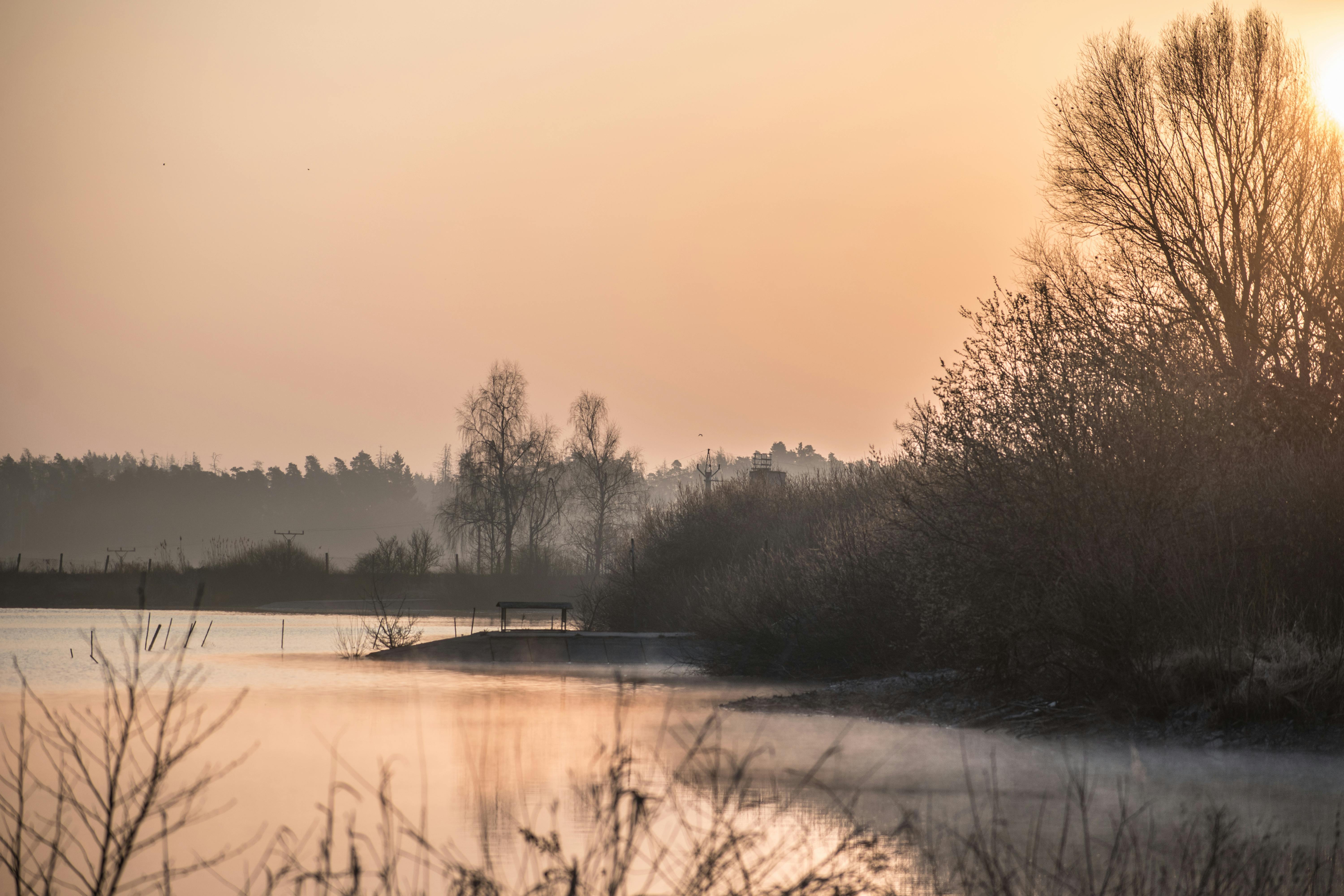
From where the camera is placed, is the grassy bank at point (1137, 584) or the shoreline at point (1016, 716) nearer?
the shoreline at point (1016, 716)

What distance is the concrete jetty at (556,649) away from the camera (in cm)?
3133

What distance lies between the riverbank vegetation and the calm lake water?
1.75 m

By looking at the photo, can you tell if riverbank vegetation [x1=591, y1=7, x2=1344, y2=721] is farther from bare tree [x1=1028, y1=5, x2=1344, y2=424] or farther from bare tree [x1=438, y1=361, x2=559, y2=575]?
bare tree [x1=438, y1=361, x2=559, y2=575]

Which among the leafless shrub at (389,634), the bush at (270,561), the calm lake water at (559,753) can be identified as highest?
the bush at (270,561)

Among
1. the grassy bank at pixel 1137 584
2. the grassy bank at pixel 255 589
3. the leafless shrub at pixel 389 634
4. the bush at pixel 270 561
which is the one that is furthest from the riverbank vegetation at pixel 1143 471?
the bush at pixel 270 561

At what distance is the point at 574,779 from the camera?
1295cm

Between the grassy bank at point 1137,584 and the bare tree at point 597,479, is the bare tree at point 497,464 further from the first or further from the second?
the grassy bank at point 1137,584

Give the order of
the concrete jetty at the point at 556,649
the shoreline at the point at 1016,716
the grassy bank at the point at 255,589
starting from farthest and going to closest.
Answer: the grassy bank at the point at 255,589, the concrete jetty at the point at 556,649, the shoreline at the point at 1016,716

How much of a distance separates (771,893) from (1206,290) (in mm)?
24088

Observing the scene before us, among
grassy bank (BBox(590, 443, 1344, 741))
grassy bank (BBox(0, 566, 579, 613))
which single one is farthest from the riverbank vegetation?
grassy bank (BBox(0, 566, 579, 613))

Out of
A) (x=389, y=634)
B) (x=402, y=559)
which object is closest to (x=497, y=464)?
(x=402, y=559)

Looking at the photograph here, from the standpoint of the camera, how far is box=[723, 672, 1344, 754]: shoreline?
1435 cm

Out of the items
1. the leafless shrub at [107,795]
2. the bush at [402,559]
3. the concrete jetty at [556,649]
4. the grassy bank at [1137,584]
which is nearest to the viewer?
the leafless shrub at [107,795]

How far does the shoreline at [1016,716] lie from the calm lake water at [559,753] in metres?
0.41
